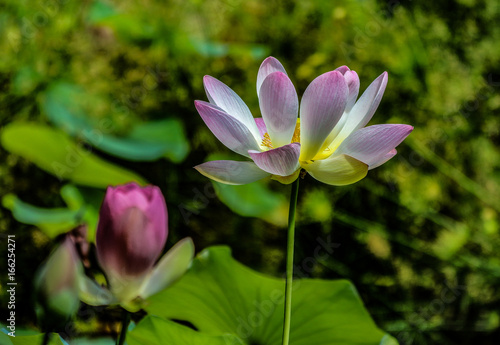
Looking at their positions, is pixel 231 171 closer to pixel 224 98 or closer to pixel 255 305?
pixel 224 98

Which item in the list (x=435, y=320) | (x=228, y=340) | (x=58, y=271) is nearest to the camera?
(x=58, y=271)

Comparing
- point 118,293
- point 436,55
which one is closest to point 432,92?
point 436,55

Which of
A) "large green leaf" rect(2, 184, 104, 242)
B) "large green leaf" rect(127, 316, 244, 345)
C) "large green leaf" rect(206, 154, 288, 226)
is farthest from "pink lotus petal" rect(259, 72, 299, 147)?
"large green leaf" rect(206, 154, 288, 226)

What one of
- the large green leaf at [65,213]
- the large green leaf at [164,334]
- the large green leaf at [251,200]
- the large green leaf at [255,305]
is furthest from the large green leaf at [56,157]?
the large green leaf at [164,334]

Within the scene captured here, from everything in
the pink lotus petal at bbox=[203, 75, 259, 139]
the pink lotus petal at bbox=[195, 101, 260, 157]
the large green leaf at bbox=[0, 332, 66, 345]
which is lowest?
the large green leaf at bbox=[0, 332, 66, 345]

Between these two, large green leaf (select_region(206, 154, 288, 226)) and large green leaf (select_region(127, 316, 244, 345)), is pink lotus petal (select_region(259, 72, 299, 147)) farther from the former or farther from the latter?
large green leaf (select_region(206, 154, 288, 226))

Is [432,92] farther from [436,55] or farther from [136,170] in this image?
[136,170]

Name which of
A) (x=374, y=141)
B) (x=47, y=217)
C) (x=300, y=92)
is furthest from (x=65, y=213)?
(x=300, y=92)
